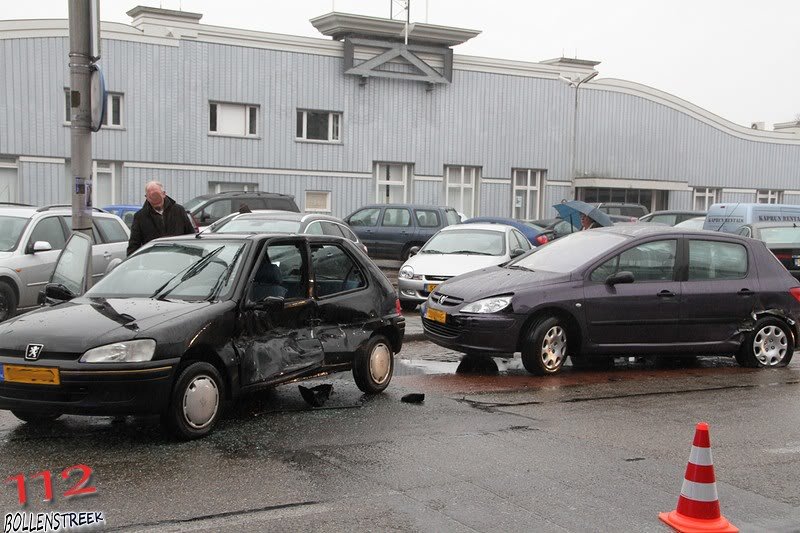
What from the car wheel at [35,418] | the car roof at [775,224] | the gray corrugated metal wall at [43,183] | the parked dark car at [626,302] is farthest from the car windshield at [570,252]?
the gray corrugated metal wall at [43,183]

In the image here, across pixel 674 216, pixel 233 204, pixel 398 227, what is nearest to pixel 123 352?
pixel 233 204

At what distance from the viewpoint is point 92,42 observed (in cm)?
1012

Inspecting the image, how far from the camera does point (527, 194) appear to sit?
41094 millimetres

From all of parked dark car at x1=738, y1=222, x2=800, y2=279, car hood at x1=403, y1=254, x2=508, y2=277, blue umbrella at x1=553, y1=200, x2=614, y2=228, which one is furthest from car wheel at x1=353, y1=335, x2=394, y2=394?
parked dark car at x1=738, y1=222, x2=800, y2=279

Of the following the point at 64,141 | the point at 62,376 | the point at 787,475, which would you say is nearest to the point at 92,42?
the point at 62,376

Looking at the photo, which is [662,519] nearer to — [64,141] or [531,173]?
[64,141]

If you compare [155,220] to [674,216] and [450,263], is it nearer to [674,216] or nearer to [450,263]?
[450,263]

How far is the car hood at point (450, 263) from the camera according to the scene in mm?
15508

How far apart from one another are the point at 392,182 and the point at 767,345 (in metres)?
27.0

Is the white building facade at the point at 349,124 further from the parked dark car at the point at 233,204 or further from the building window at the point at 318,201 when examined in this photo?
the parked dark car at the point at 233,204

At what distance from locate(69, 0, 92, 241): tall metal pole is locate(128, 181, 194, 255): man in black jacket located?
0.72m

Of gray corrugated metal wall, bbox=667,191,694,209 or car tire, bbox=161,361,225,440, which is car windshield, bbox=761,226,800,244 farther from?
gray corrugated metal wall, bbox=667,191,694,209

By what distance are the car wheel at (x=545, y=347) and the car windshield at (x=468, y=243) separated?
19.9 ft

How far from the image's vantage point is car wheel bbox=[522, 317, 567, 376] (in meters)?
10.0
